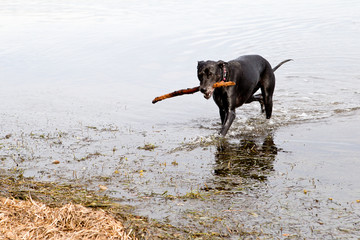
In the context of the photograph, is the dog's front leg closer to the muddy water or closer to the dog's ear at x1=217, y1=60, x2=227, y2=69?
the muddy water

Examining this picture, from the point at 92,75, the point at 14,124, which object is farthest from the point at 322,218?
the point at 92,75

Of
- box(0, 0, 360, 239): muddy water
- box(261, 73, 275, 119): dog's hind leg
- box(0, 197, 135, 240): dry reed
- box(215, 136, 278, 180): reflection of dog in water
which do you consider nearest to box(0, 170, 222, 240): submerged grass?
box(0, 197, 135, 240): dry reed

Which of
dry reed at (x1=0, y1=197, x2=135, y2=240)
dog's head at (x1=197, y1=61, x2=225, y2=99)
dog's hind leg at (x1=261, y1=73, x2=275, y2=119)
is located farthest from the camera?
dog's hind leg at (x1=261, y1=73, x2=275, y2=119)

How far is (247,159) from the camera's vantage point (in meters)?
6.22

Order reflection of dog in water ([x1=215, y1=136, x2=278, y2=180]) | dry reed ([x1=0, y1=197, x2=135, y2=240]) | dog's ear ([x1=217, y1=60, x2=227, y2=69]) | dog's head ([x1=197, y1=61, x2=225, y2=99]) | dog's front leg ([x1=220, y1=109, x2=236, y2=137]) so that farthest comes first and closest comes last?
1. dog's front leg ([x1=220, y1=109, x2=236, y2=137])
2. dog's ear ([x1=217, y1=60, x2=227, y2=69])
3. dog's head ([x1=197, y1=61, x2=225, y2=99])
4. reflection of dog in water ([x1=215, y1=136, x2=278, y2=180])
5. dry reed ([x1=0, y1=197, x2=135, y2=240])

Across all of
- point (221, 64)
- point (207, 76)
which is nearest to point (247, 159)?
point (207, 76)

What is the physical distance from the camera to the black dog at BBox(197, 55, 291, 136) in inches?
269

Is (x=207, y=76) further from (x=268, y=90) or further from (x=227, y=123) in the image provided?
(x=268, y=90)

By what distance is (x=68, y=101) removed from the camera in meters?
9.64

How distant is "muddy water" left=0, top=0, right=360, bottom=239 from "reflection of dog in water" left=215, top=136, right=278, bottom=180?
0.08 ft

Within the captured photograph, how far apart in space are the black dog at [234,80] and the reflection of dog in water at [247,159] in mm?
554

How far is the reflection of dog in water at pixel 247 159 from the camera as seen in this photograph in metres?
5.67

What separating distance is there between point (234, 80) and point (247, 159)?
5.28 ft


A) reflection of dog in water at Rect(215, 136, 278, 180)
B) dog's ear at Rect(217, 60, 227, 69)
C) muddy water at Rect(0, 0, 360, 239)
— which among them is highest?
dog's ear at Rect(217, 60, 227, 69)
